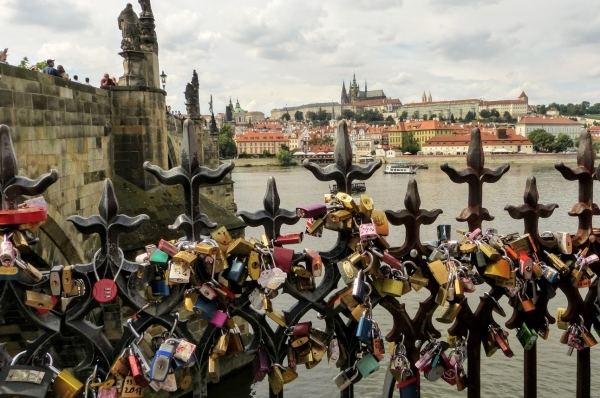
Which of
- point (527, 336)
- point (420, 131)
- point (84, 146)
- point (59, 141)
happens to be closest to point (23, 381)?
point (527, 336)

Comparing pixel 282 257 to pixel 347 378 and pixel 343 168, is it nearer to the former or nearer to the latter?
pixel 343 168

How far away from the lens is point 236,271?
2.29m

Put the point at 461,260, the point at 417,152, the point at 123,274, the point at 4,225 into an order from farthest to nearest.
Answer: the point at 417,152 < the point at 461,260 < the point at 123,274 < the point at 4,225

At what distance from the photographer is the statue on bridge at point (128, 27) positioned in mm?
9828

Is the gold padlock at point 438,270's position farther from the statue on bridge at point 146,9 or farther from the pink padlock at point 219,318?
the statue on bridge at point 146,9

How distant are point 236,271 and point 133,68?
27.7 feet

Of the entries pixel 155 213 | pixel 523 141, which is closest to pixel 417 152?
pixel 523 141

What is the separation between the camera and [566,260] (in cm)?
270

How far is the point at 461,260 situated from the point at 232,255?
0.97 metres

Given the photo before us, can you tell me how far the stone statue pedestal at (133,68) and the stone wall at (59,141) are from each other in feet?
2.70

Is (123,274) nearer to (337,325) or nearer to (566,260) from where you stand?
(337,325)

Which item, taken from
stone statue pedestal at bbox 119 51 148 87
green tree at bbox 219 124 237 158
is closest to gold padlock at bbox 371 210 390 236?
stone statue pedestal at bbox 119 51 148 87

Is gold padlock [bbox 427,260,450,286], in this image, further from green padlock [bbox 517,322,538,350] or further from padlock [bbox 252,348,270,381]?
padlock [bbox 252,348,270,381]

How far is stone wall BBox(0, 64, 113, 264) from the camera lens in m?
6.09
